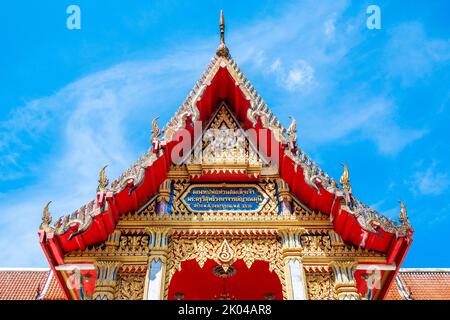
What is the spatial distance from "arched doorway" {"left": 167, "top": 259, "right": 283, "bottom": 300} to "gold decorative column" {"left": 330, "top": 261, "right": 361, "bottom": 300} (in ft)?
4.96

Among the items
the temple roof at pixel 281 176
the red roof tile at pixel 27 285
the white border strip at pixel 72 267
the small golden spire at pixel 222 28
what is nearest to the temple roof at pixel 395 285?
the red roof tile at pixel 27 285

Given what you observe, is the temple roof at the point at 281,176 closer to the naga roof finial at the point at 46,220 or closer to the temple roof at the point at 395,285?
the naga roof finial at the point at 46,220

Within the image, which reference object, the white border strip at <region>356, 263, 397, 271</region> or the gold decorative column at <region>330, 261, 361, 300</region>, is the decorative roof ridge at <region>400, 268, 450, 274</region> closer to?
the white border strip at <region>356, 263, 397, 271</region>

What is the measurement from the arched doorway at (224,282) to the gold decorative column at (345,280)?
1.51m

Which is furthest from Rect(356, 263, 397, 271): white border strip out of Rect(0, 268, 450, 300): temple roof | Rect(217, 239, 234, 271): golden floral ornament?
Rect(0, 268, 450, 300): temple roof

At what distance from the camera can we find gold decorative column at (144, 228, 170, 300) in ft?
30.9

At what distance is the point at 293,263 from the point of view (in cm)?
989

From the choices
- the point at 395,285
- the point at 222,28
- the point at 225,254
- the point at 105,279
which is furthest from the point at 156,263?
the point at 395,285

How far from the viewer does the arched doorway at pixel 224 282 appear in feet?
35.7

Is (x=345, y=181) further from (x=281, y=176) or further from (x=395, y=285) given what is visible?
(x=395, y=285)

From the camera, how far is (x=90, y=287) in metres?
10.1

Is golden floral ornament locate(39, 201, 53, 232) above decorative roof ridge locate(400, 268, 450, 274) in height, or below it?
below

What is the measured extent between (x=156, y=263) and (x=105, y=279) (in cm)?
A: 100
